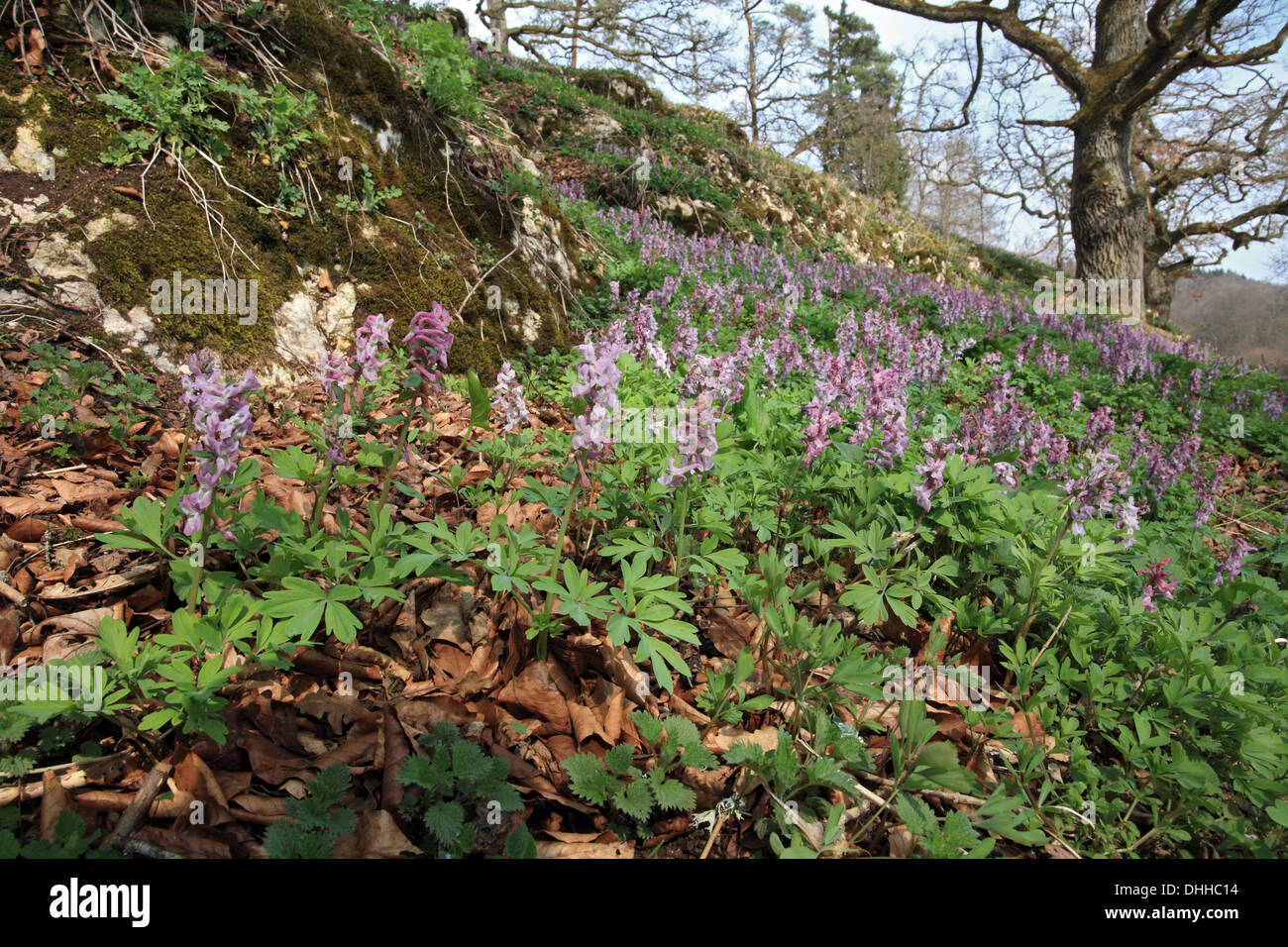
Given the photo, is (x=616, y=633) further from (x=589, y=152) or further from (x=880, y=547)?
(x=589, y=152)

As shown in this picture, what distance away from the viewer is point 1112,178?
13.2 m

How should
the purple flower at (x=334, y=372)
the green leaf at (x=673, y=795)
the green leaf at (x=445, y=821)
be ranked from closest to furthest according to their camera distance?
the green leaf at (x=445, y=821) < the green leaf at (x=673, y=795) < the purple flower at (x=334, y=372)

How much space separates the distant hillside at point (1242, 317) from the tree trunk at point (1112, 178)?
18.1m

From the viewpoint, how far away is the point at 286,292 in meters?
3.46

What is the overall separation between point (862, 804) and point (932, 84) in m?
23.2

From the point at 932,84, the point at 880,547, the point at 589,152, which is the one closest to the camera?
the point at 880,547

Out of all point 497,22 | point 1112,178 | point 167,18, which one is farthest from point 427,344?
point 497,22

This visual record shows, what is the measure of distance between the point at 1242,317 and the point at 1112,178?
116ft

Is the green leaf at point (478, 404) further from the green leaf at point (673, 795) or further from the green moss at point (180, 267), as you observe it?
the green moss at point (180, 267)

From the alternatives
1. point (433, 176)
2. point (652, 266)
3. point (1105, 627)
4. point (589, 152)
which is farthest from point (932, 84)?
point (1105, 627)

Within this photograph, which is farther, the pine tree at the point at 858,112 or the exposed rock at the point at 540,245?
the pine tree at the point at 858,112

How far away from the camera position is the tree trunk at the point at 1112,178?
13.2 m

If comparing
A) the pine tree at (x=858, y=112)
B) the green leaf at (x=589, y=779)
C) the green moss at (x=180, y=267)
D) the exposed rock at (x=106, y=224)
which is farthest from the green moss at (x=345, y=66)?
the pine tree at (x=858, y=112)

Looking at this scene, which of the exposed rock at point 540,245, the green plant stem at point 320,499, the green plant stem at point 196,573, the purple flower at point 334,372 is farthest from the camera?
the exposed rock at point 540,245
